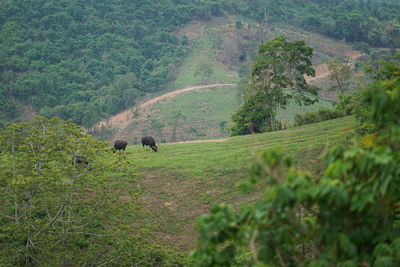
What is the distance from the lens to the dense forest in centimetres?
6706

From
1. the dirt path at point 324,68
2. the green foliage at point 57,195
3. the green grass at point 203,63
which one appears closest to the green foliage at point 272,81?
the green foliage at point 57,195

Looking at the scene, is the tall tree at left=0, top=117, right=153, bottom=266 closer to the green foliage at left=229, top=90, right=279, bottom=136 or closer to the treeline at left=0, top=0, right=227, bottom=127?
the green foliage at left=229, top=90, right=279, bottom=136

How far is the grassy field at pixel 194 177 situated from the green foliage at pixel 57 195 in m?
1.66

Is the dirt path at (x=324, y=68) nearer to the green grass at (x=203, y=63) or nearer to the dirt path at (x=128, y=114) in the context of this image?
the green grass at (x=203, y=63)

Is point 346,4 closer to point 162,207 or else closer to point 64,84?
point 64,84

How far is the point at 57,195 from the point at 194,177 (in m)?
7.20

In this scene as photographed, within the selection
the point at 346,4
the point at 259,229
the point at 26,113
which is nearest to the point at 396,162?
the point at 259,229

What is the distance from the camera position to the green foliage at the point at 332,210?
12.3ft

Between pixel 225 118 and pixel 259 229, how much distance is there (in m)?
54.3

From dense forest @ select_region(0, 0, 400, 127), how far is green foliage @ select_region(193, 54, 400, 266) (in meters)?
55.9

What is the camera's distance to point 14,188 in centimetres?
1019

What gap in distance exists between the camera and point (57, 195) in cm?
1092

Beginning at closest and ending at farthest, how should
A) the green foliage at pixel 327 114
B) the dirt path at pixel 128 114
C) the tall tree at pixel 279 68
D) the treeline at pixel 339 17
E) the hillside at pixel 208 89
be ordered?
the green foliage at pixel 327 114 < the tall tree at pixel 279 68 < the hillside at pixel 208 89 < the dirt path at pixel 128 114 < the treeline at pixel 339 17

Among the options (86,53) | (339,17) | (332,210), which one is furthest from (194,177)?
(339,17)
